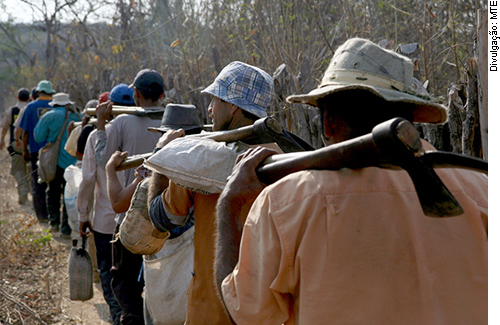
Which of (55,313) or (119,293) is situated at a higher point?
(119,293)

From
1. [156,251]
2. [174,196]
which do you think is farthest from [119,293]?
[174,196]

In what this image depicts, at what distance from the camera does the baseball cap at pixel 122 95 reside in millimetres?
4742

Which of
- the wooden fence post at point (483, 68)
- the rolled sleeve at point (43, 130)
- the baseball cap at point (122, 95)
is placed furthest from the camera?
the rolled sleeve at point (43, 130)

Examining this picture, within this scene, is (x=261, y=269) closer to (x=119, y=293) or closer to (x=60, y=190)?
(x=119, y=293)

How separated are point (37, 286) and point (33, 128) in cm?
375

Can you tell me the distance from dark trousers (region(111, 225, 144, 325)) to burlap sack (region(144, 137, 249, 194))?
209 cm

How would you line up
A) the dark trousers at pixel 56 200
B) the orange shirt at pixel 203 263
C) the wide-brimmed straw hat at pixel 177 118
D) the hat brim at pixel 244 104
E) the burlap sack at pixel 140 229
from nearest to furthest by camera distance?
1. the orange shirt at pixel 203 263
2. the hat brim at pixel 244 104
3. the burlap sack at pixel 140 229
4. the wide-brimmed straw hat at pixel 177 118
5. the dark trousers at pixel 56 200

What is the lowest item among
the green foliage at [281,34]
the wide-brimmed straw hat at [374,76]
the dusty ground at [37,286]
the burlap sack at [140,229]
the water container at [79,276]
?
the dusty ground at [37,286]

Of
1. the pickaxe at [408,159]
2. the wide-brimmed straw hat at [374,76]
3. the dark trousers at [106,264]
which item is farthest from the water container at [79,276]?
the pickaxe at [408,159]

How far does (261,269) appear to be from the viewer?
138 centimetres

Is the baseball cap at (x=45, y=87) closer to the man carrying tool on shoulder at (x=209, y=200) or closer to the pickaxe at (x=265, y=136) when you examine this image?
the man carrying tool on shoulder at (x=209, y=200)

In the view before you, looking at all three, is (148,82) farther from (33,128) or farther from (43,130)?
(33,128)

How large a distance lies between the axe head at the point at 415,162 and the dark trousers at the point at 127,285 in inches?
125

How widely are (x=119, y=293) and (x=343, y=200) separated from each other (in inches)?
123
